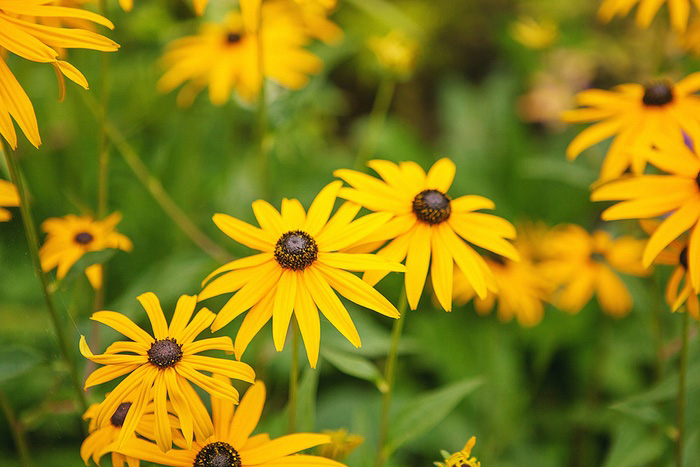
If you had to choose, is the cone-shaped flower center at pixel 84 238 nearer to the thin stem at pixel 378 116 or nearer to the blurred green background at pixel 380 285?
the blurred green background at pixel 380 285

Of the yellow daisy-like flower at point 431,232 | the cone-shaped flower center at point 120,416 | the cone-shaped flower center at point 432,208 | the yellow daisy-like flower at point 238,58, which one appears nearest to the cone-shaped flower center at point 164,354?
the cone-shaped flower center at point 120,416

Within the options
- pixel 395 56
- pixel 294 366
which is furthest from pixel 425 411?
pixel 395 56

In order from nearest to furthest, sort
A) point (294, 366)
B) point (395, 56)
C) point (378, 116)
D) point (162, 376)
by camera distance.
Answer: point (162, 376) < point (294, 366) < point (395, 56) < point (378, 116)

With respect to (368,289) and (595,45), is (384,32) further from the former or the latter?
(368,289)

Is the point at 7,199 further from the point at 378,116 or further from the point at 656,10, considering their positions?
the point at 378,116

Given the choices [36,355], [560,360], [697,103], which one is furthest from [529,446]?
[36,355]

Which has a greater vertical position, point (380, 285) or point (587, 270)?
point (380, 285)
